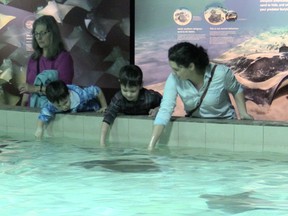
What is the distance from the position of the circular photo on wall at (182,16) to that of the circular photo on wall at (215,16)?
24cm

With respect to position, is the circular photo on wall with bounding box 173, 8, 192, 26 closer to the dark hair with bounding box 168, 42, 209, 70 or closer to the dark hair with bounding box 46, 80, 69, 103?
the dark hair with bounding box 46, 80, 69, 103

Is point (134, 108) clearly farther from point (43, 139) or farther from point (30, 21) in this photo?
point (30, 21)

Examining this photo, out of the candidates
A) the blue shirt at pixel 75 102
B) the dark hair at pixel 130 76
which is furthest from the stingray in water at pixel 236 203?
the blue shirt at pixel 75 102

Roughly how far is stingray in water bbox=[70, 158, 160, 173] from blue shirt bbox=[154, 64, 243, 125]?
0.56 meters

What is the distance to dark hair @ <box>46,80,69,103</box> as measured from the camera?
18.5ft

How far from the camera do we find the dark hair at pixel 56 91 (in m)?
5.64

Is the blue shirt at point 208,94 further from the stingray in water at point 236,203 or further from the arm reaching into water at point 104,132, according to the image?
the stingray in water at point 236,203

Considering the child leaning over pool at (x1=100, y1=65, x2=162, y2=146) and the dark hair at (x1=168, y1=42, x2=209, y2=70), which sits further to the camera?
the child leaning over pool at (x1=100, y1=65, x2=162, y2=146)

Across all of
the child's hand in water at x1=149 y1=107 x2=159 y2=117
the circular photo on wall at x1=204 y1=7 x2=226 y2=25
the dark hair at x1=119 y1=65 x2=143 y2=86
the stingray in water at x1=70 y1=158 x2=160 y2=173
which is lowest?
the stingray in water at x1=70 y1=158 x2=160 y2=173

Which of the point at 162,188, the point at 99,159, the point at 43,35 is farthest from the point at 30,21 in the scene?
the point at 162,188

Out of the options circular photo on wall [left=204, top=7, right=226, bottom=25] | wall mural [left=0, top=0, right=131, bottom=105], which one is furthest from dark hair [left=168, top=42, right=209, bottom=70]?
wall mural [left=0, top=0, right=131, bottom=105]

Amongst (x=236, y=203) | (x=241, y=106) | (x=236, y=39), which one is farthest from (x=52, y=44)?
(x=236, y=203)

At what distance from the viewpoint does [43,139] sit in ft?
19.8

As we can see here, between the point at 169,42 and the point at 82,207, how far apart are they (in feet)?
13.9
